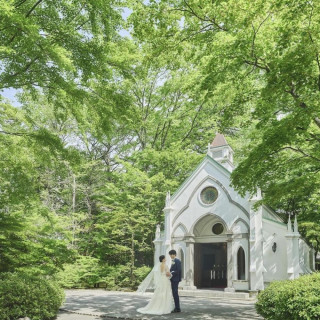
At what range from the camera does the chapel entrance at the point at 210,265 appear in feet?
65.5

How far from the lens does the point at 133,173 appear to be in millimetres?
23094

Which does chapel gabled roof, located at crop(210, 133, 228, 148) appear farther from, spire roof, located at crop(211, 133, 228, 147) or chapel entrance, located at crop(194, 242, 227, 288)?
chapel entrance, located at crop(194, 242, 227, 288)

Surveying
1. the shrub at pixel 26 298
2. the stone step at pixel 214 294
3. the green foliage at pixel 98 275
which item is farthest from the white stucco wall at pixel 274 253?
the shrub at pixel 26 298

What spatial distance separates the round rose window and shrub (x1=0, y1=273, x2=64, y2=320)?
11.5 metres

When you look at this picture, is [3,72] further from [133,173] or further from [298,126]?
[133,173]

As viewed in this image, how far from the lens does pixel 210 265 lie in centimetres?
2119

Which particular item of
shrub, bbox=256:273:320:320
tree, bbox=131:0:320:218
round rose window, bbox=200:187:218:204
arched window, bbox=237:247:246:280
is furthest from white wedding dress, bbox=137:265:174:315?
round rose window, bbox=200:187:218:204

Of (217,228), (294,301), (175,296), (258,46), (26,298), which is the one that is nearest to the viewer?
(294,301)

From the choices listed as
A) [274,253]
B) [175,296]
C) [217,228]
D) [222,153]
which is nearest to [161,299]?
[175,296]

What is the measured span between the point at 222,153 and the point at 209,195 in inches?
126

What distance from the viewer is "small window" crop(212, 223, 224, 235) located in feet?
65.3

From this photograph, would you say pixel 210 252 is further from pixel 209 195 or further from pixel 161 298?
pixel 161 298

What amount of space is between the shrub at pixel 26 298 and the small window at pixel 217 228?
12.2 meters

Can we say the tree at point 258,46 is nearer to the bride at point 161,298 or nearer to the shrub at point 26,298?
the bride at point 161,298
